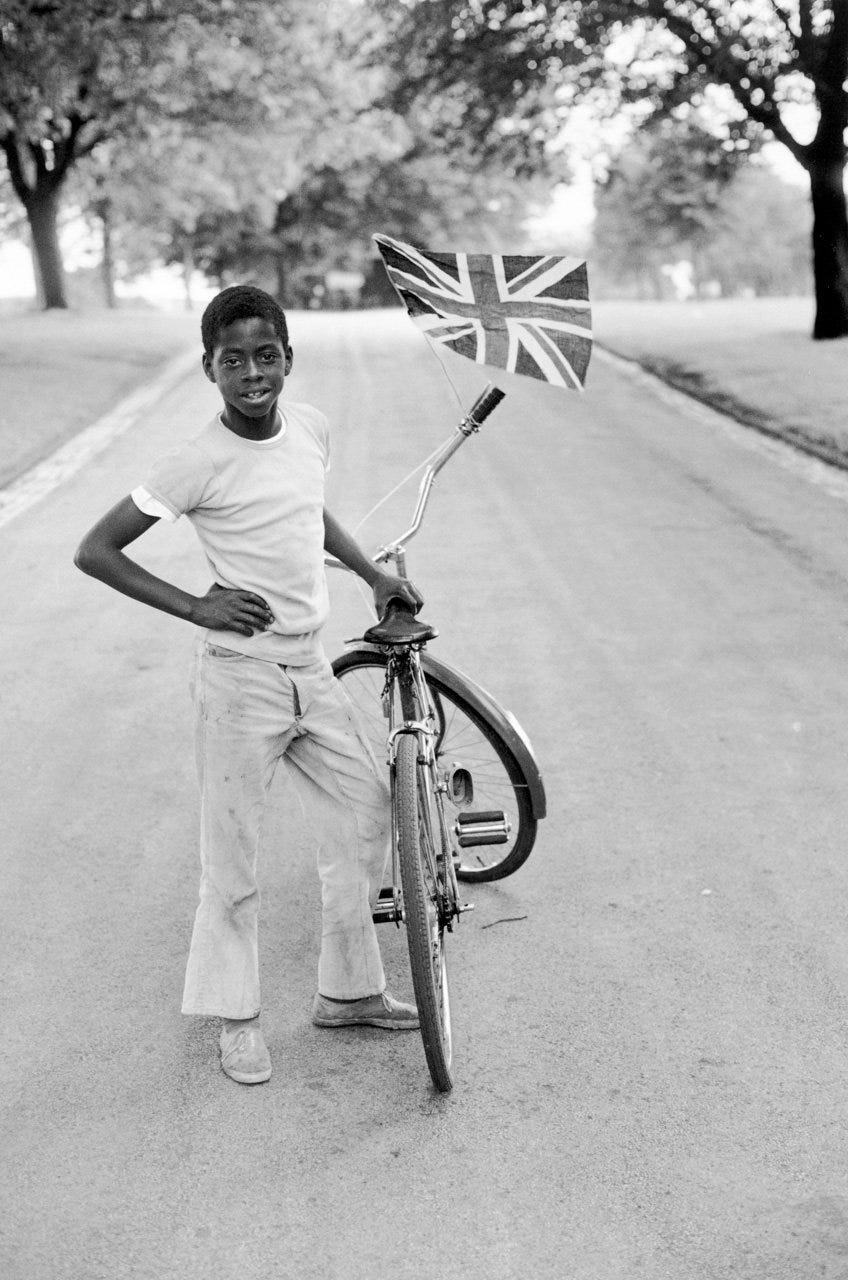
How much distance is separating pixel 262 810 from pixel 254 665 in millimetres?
411

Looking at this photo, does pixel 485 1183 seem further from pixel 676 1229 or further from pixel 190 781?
pixel 190 781

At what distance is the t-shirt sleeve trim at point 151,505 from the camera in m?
3.40

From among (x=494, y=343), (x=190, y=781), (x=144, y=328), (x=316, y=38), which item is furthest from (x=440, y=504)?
(x=144, y=328)

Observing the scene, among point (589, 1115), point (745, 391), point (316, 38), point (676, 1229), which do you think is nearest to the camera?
point (676, 1229)

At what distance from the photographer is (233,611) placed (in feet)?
11.5

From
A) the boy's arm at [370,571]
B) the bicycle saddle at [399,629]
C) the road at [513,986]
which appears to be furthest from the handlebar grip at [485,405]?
the road at [513,986]

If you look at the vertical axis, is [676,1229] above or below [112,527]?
below

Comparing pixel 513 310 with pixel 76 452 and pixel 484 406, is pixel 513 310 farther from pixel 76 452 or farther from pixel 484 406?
pixel 76 452

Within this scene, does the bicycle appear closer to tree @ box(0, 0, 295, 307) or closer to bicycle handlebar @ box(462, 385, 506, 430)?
bicycle handlebar @ box(462, 385, 506, 430)

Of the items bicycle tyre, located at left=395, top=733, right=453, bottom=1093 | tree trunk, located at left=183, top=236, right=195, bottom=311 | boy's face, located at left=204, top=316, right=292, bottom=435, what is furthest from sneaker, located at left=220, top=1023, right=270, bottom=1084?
tree trunk, located at left=183, top=236, right=195, bottom=311

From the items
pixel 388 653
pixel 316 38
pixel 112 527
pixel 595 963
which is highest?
pixel 316 38

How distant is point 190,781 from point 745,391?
42.6 feet

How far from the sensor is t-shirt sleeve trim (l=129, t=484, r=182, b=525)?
11.2 feet

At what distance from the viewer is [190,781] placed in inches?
223
